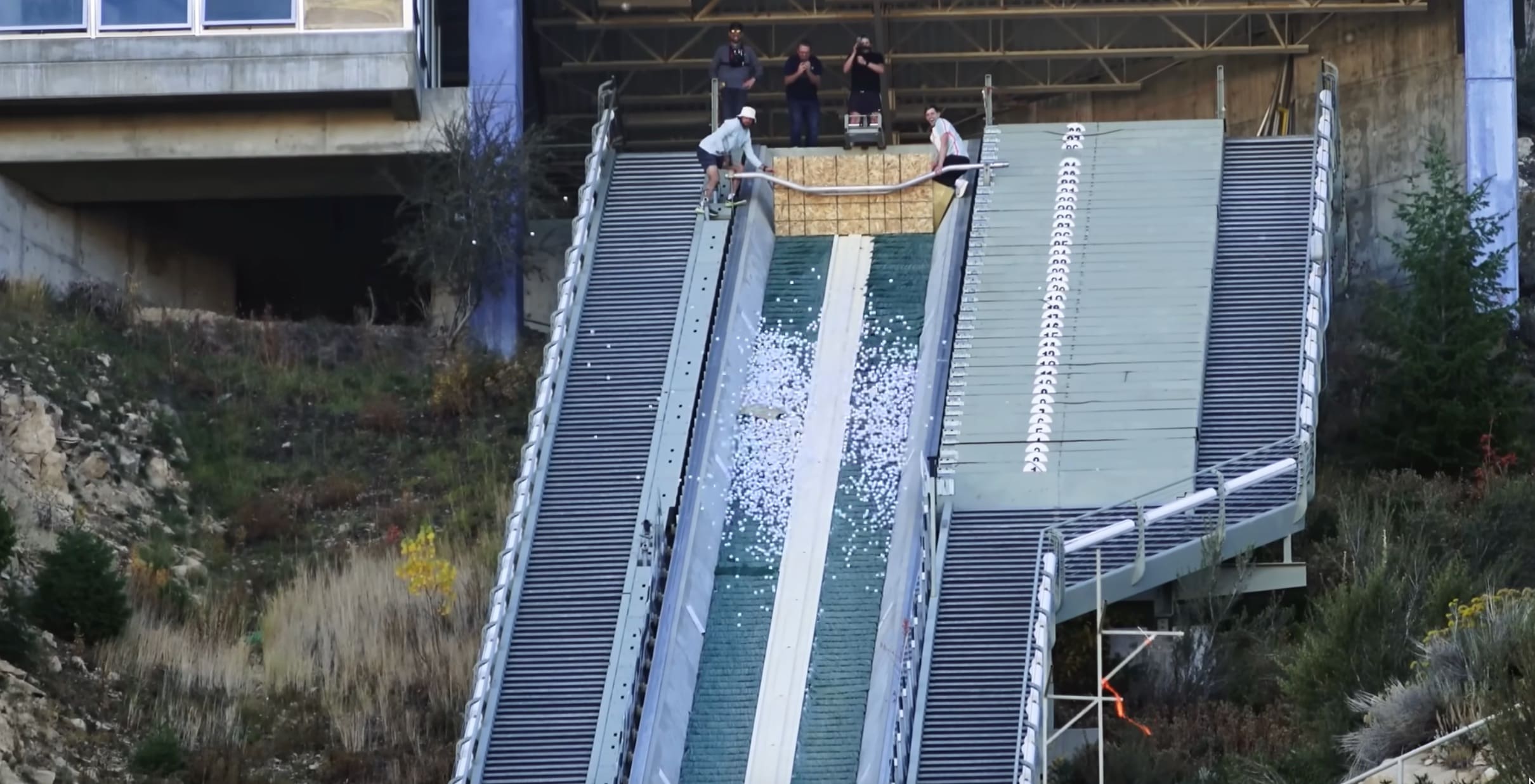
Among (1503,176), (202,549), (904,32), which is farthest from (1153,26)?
(202,549)

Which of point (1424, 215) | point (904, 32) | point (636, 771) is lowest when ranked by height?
point (636, 771)

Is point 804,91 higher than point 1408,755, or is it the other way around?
point 804,91

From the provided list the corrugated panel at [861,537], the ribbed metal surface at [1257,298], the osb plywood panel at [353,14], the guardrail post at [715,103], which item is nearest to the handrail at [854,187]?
the corrugated panel at [861,537]

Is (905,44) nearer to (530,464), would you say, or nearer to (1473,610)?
(530,464)

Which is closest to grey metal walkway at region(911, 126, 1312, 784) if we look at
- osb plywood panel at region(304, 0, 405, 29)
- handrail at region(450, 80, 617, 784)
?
handrail at region(450, 80, 617, 784)

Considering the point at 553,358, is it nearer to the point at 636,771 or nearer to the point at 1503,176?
the point at 636,771

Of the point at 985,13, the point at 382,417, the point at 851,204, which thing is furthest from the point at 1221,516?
the point at 985,13
